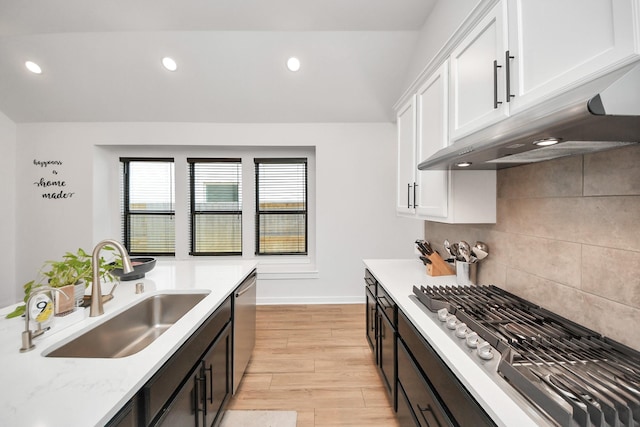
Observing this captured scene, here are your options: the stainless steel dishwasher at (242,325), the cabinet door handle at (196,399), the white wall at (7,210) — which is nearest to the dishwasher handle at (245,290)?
the stainless steel dishwasher at (242,325)

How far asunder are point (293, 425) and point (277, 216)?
293 centimetres

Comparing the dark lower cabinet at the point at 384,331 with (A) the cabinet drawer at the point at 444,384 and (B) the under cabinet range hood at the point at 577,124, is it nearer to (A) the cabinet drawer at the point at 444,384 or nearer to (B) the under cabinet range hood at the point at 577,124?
(A) the cabinet drawer at the point at 444,384

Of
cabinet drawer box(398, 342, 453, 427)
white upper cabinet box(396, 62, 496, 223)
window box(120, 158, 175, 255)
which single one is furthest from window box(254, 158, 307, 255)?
cabinet drawer box(398, 342, 453, 427)

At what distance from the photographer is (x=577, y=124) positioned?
0.65 meters

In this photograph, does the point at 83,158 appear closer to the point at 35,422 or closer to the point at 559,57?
the point at 35,422

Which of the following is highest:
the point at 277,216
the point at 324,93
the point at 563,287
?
the point at 324,93

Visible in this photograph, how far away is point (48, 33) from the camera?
3068 millimetres

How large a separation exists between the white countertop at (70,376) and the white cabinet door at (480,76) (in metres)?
1.63

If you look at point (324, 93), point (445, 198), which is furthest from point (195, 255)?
point (445, 198)

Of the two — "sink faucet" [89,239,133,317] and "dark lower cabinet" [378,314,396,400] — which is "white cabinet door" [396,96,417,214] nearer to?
"dark lower cabinet" [378,314,396,400]

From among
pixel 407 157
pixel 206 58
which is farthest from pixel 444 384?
pixel 206 58

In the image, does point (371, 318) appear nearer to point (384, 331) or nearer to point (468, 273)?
point (384, 331)

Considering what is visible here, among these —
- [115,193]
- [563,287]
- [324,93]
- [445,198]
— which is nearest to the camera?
[563,287]

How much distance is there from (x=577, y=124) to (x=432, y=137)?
1255 millimetres
